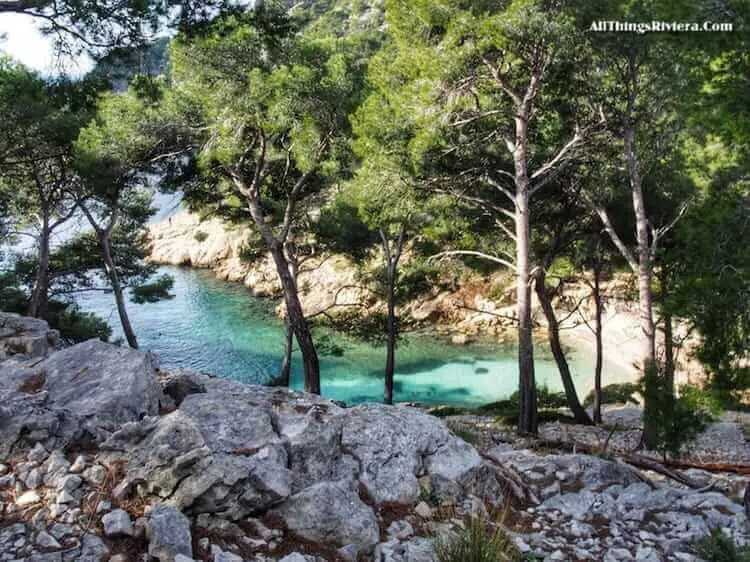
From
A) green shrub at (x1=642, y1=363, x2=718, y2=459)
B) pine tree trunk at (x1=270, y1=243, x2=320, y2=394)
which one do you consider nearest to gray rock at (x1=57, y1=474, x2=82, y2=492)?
green shrub at (x1=642, y1=363, x2=718, y2=459)

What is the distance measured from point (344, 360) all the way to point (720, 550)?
80.0 ft

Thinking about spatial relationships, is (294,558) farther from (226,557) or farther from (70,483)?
(70,483)

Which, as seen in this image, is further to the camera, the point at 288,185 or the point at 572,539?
the point at 288,185

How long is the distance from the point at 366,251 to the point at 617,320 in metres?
19.1

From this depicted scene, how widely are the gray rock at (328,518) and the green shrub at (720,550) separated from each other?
2.80m

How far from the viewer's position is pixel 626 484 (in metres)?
6.70

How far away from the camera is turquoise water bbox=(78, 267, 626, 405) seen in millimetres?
24797

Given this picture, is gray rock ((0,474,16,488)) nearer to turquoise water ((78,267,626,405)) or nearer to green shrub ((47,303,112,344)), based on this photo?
green shrub ((47,303,112,344))

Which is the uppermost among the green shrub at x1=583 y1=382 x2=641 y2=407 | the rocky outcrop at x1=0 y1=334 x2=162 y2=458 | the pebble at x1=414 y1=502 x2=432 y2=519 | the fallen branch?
the rocky outcrop at x1=0 y1=334 x2=162 y2=458

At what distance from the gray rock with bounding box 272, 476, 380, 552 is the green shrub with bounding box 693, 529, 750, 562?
110 inches

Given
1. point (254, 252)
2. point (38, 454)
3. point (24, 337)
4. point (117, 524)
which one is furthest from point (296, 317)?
point (117, 524)

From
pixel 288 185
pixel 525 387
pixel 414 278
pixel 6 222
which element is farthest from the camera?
pixel 414 278

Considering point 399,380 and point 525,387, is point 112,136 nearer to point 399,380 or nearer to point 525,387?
point 525,387

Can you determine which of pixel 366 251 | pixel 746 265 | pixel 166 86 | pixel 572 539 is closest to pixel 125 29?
pixel 166 86
